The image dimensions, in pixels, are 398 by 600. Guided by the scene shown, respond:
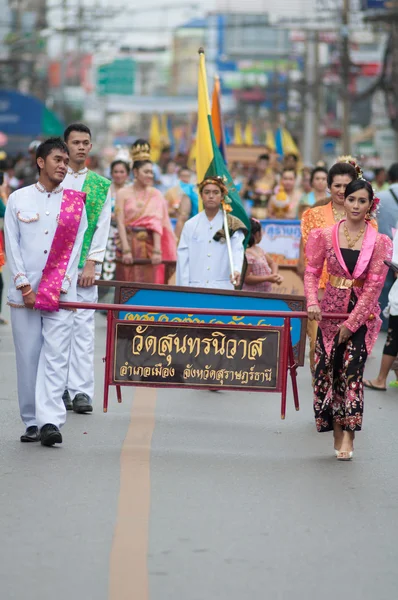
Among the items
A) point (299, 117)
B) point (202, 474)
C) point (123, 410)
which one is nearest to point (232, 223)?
point (123, 410)

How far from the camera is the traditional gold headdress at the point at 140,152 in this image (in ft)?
49.2

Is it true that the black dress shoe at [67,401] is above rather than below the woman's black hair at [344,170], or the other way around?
below

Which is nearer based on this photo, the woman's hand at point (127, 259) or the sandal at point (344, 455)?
the sandal at point (344, 455)

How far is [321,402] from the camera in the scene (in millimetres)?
8344

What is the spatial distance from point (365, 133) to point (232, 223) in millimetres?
72964

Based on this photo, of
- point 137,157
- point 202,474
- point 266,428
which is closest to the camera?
point 202,474

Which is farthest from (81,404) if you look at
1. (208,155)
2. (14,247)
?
(208,155)

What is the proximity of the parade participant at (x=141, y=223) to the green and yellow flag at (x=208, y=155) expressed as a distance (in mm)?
1627

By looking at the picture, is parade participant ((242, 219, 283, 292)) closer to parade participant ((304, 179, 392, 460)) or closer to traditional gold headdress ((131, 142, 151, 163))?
traditional gold headdress ((131, 142, 151, 163))

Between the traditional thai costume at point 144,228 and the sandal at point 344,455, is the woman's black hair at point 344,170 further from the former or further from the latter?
the traditional thai costume at point 144,228

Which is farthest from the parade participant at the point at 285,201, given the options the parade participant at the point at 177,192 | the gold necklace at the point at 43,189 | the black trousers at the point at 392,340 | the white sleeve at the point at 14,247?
the white sleeve at the point at 14,247

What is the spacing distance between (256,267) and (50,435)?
15.9ft

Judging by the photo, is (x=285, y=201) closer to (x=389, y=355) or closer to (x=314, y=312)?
(x=389, y=355)

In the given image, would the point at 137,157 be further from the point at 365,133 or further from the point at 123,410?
the point at 365,133
